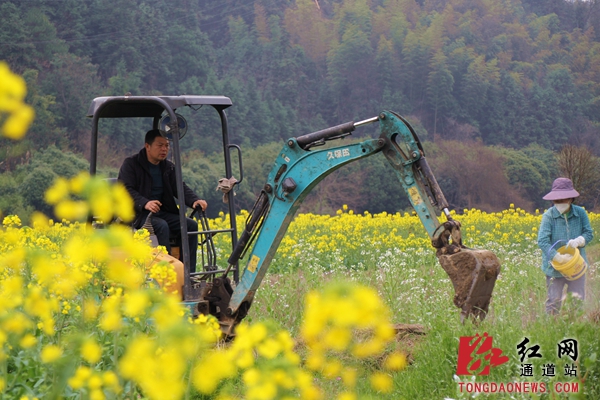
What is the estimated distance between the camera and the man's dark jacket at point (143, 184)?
7.20 meters

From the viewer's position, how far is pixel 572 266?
7.30 m

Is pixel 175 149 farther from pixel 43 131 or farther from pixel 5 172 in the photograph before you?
pixel 43 131

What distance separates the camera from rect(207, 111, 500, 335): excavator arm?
6.05 metres

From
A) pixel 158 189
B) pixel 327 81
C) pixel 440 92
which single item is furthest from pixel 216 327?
pixel 327 81

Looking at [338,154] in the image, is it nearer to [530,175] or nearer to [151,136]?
[151,136]

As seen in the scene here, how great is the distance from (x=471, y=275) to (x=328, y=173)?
5.34ft

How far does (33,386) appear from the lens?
4.48 meters

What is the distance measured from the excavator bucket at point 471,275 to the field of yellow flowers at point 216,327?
0.55 feet

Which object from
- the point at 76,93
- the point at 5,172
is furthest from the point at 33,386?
the point at 76,93

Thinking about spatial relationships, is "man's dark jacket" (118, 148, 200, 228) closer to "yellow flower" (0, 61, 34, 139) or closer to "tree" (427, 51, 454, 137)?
"yellow flower" (0, 61, 34, 139)

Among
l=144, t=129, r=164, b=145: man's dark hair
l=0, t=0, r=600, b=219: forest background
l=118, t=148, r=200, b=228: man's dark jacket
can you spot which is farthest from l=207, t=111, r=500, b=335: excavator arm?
l=0, t=0, r=600, b=219: forest background

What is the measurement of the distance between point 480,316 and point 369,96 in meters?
58.2

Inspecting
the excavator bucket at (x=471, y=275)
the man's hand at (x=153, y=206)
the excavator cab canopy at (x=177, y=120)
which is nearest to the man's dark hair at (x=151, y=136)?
the excavator cab canopy at (x=177, y=120)

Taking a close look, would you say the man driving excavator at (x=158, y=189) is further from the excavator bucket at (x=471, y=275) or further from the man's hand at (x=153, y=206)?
the excavator bucket at (x=471, y=275)
